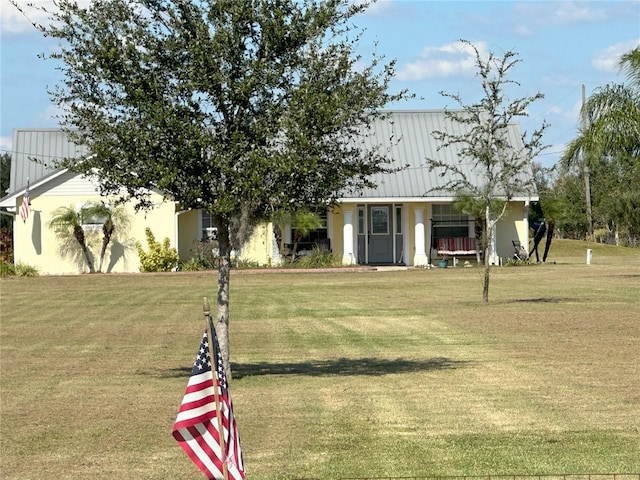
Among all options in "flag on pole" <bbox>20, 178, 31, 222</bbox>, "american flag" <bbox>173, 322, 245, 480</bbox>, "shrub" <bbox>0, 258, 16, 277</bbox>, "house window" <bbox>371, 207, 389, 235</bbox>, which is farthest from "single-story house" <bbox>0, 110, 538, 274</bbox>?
"american flag" <bbox>173, 322, 245, 480</bbox>

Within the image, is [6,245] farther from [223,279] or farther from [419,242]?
[223,279]

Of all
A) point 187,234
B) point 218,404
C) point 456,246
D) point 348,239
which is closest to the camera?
point 218,404

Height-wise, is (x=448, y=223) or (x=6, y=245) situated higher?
(x=448, y=223)

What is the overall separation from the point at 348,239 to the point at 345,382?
95.2ft

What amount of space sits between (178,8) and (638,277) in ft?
75.5

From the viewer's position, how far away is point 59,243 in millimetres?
42062

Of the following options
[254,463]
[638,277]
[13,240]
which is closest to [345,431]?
[254,463]

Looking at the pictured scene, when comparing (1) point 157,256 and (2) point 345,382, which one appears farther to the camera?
(1) point 157,256

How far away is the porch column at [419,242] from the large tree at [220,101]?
29168 mm

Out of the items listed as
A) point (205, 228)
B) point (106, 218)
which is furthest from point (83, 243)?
point (205, 228)

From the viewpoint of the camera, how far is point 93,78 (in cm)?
1428

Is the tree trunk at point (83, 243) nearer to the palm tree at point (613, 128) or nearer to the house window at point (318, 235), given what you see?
the house window at point (318, 235)

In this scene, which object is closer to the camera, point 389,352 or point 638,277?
point 389,352

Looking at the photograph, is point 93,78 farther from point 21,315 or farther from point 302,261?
point 302,261
